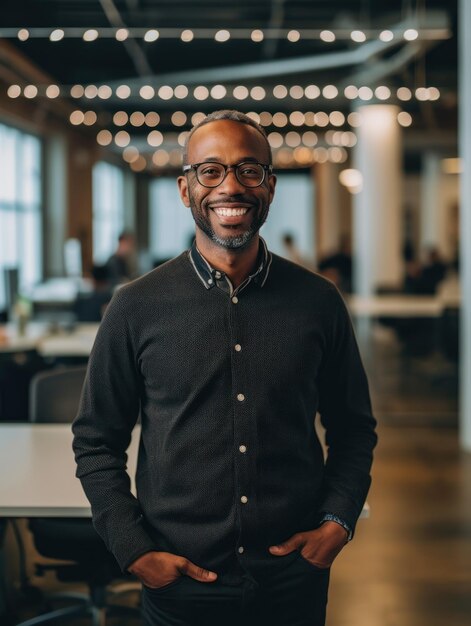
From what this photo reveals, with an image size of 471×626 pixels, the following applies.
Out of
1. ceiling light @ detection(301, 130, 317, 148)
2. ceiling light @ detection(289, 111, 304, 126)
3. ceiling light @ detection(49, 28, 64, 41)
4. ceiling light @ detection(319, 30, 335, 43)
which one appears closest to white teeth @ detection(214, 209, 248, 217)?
ceiling light @ detection(49, 28, 64, 41)

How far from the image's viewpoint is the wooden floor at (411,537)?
4.07 m

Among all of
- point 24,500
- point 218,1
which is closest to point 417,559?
point 24,500

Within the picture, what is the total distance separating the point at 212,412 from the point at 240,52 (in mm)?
14895

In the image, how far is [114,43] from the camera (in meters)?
14.7

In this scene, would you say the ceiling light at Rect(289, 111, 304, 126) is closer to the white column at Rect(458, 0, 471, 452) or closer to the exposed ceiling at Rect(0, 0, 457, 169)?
the exposed ceiling at Rect(0, 0, 457, 169)

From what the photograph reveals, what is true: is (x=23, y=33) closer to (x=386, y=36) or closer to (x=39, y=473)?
(x=386, y=36)

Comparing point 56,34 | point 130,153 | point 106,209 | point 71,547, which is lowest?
point 71,547

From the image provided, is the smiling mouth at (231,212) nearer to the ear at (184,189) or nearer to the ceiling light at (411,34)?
the ear at (184,189)

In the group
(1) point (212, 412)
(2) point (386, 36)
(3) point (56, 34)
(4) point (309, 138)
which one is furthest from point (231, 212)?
(4) point (309, 138)

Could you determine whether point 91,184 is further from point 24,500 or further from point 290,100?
point 24,500

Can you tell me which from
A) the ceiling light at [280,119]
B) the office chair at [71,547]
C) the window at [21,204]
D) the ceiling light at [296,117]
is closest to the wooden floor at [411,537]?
the office chair at [71,547]

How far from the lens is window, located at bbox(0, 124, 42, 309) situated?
14.8 m

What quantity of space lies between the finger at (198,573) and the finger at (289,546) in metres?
0.13

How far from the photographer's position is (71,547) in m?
3.36
